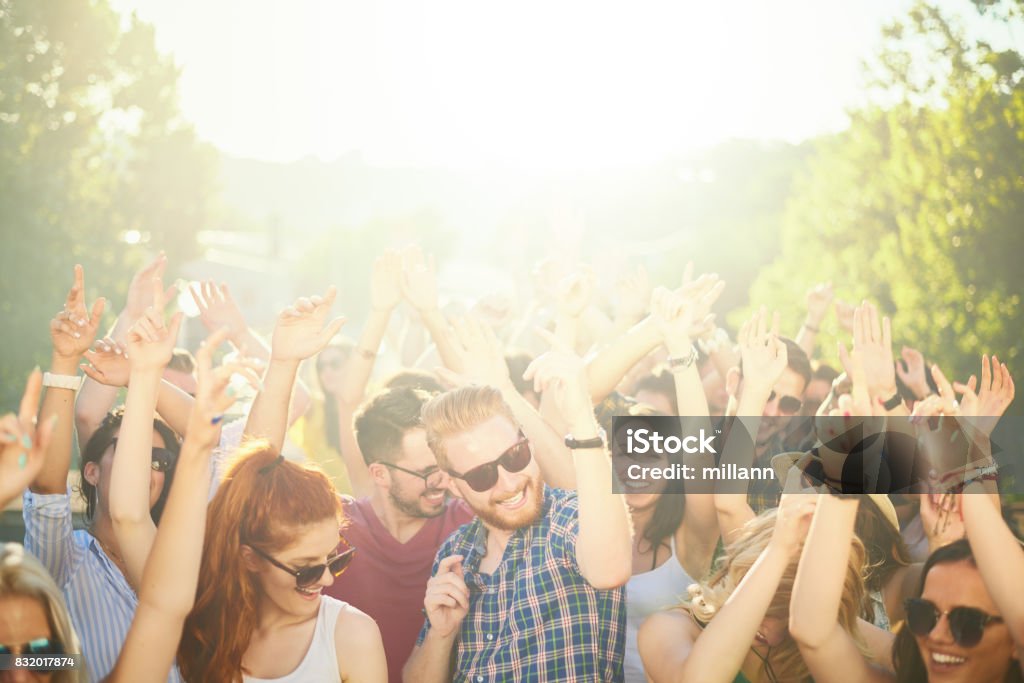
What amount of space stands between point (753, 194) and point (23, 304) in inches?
1509

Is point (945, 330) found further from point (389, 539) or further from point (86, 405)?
point (86, 405)

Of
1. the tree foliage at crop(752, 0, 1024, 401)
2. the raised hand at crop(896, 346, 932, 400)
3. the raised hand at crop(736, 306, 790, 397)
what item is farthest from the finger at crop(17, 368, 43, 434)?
the tree foliage at crop(752, 0, 1024, 401)

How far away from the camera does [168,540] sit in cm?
236

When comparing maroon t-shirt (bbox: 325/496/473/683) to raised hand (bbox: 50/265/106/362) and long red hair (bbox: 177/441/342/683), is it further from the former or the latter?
raised hand (bbox: 50/265/106/362)

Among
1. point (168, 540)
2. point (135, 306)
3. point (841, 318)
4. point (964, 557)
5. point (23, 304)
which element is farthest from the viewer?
point (23, 304)

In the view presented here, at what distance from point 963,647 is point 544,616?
1.15 meters

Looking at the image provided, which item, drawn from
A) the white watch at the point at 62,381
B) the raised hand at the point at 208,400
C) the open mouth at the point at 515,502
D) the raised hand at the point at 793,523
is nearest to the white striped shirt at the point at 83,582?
the white watch at the point at 62,381

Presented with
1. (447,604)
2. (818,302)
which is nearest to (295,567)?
(447,604)

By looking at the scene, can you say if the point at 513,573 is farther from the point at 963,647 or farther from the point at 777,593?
the point at 963,647

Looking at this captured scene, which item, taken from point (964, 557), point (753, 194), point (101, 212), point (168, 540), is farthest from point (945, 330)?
point (753, 194)

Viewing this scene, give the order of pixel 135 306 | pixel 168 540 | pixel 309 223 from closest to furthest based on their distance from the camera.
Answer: pixel 168 540 → pixel 135 306 → pixel 309 223

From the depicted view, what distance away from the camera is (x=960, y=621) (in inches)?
103

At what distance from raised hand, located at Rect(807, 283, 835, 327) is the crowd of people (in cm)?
221

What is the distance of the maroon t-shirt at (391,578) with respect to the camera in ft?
11.1
